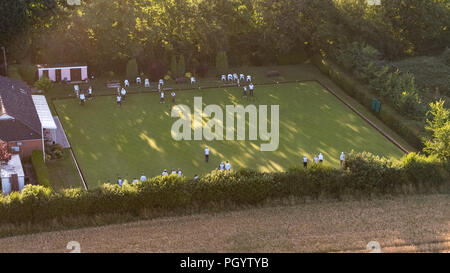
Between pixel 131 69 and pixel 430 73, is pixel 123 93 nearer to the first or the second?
pixel 131 69

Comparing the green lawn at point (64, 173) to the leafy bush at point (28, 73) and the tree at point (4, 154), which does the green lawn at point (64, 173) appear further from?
the leafy bush at point (28, 73)

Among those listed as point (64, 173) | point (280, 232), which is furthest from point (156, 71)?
point (280, 232)

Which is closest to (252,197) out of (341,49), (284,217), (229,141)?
(284,217)

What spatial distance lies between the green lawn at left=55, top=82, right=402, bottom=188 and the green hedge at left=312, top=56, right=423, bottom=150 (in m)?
1.81

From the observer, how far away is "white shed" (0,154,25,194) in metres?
36.6

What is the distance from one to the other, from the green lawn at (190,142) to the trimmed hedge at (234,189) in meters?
5.56

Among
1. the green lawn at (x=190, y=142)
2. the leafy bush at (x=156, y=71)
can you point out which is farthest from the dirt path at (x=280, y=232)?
the leafy bush at (x=156, y=71)

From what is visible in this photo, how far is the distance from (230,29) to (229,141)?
21.9m

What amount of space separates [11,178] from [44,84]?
19.7m

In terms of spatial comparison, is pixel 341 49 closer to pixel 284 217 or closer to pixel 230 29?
pixel 230 29

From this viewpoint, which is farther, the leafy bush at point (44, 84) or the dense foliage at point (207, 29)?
the dense foliage at point (207, 29)

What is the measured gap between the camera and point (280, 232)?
106ft

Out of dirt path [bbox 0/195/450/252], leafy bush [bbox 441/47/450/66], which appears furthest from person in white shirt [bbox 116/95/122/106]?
leafy bush [bbox 441/47/450/66]

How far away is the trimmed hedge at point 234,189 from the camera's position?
33.1 meters
